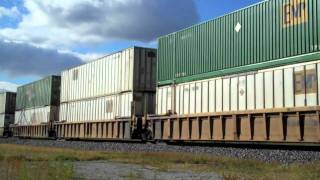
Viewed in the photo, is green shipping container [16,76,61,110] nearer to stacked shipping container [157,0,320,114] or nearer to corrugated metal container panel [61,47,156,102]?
corrugated metal container panel [61,47,156,102]

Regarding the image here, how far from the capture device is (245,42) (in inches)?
742

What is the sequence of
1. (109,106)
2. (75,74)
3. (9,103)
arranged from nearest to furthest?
(109,106), (75,74), (9,103)

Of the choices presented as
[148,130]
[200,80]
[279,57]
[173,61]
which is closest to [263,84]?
[279,57]

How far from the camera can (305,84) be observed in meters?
15.5

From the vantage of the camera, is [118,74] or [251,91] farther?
[118,74]

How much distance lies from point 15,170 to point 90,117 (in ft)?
71.6

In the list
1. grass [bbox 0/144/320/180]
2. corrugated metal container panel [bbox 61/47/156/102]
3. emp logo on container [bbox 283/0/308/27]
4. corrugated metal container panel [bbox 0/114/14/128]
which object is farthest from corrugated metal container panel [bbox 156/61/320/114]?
corrugated metal container panel [bbox 0/114/14/128]

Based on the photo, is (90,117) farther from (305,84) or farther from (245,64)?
(305,84)

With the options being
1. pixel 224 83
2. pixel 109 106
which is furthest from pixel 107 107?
pixel 224 83

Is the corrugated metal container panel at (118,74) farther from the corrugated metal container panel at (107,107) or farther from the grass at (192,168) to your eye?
the grass at (192,168)

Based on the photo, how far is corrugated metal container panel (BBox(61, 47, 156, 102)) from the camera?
27.3m

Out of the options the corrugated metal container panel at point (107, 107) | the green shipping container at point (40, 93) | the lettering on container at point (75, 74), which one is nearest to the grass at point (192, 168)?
the corrugated metal container panel at point (107, 107)

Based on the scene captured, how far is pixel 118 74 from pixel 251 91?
12490 mm

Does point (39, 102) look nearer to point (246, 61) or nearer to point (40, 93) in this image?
point (40, 93)
